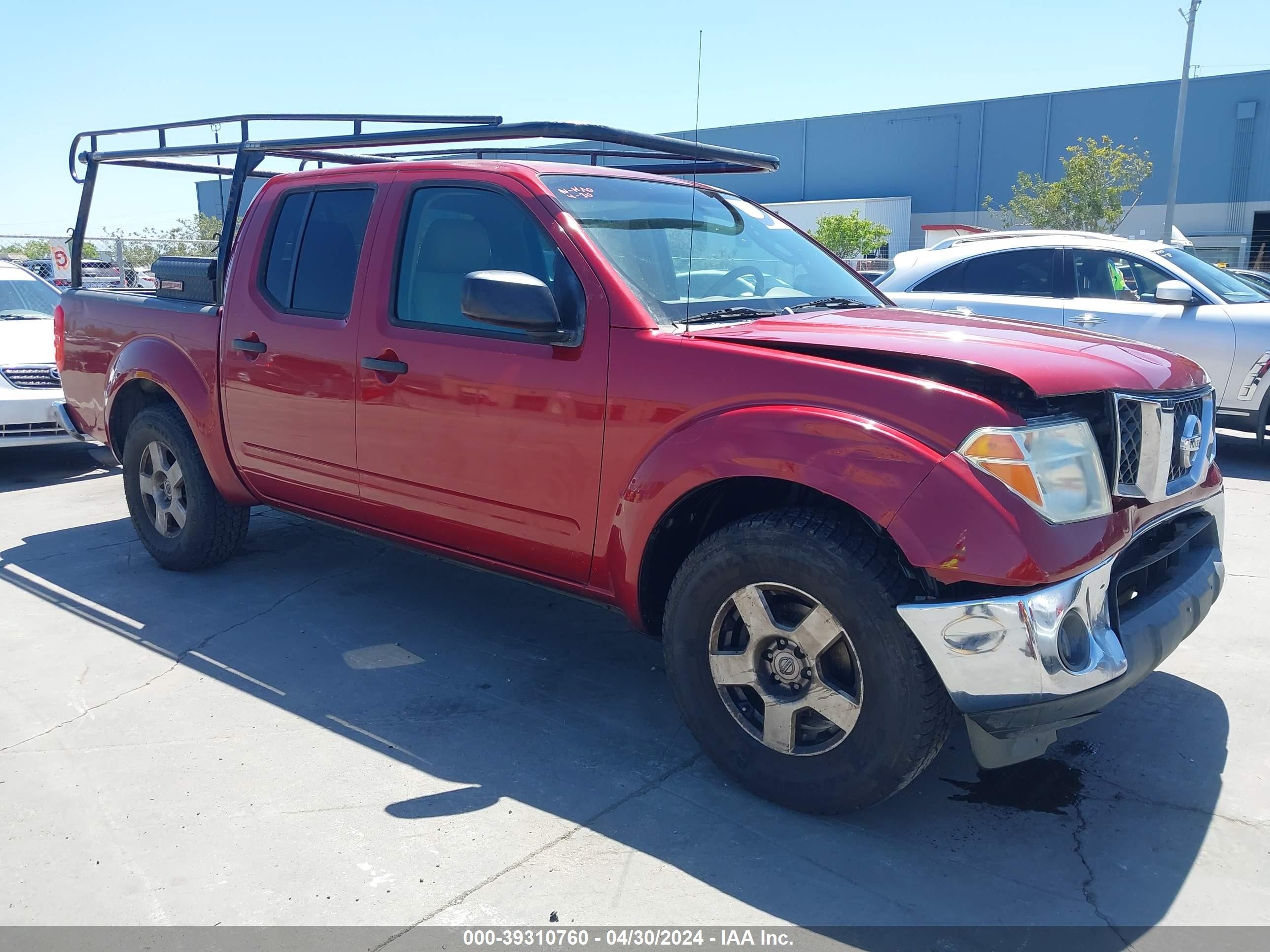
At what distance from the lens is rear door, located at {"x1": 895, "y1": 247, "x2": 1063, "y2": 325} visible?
819cm

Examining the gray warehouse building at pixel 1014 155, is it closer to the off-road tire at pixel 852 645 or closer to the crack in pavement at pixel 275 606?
the crack in pavement at pixel 275 606

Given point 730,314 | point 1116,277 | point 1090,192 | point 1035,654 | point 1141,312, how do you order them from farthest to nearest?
1. point 1090,192
2. point 1116,277
3. point 1141,312
4. point 730,314
5. point 1035,654

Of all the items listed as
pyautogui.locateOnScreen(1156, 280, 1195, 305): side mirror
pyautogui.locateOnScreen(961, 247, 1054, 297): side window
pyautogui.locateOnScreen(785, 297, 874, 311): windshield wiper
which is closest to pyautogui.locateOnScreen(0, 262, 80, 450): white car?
pyautogui.locateOnScreen(785, 297, 874, 311): windshield wiper

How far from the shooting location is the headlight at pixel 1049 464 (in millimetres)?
2596

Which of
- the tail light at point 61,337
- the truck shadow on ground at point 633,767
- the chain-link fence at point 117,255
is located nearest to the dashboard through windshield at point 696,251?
the truck shadow on ground at point 633,767

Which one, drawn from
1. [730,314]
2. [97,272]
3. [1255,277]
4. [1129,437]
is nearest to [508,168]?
[730,314]

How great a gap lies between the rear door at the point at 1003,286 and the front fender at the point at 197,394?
5763mm

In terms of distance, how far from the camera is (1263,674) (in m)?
3.98

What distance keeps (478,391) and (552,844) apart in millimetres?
1580

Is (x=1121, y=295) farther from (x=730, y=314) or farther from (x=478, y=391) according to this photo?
(x=478, y=391)

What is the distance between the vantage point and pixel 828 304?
3.88 meters

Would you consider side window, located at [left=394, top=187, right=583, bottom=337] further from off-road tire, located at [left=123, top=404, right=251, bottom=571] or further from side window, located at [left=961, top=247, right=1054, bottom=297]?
side window, located at [left=961, top=247, right=1054, bottom=297]

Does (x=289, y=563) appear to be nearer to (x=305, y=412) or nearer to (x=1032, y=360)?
(x=305, y=412)

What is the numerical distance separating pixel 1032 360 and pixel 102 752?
326cm
